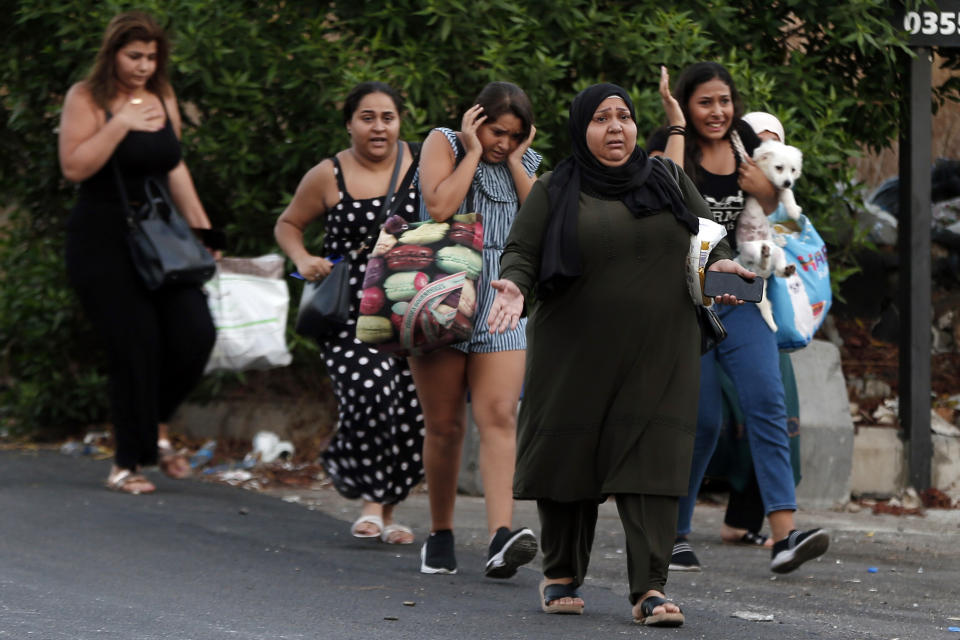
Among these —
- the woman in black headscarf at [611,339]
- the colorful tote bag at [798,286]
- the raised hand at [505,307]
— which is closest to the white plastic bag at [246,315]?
the colorful tote bag at [798,286]

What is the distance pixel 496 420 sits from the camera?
19.8 feet

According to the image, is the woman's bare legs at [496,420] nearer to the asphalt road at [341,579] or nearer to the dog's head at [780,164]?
the asphalt road at [341,579]

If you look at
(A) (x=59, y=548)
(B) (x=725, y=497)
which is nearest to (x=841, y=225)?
(B) (x=725, y=497)

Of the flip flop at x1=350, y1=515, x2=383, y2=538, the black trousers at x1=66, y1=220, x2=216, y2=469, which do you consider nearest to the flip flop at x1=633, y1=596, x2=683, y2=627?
the flip flop at x1=350, y1=515, x2=383, y2=538

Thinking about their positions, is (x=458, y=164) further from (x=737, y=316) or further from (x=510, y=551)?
(x=510, y=551)

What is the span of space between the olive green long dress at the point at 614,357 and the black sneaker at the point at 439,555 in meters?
1.04

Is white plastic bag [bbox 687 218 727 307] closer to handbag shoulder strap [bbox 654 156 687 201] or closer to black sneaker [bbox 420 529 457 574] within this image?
handbag shoulder strap [bbox 654 156 687 201]

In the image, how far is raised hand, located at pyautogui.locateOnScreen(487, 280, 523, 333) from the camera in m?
4.87

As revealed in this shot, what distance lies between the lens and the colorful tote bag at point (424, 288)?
227 inches

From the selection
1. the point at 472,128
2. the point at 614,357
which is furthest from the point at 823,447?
the point at 614,357

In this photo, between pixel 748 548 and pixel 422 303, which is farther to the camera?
pixel 748 548

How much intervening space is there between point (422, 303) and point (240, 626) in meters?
1.41

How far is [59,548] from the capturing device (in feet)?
21.1

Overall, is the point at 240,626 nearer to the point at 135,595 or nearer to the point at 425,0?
the point at 135,595
